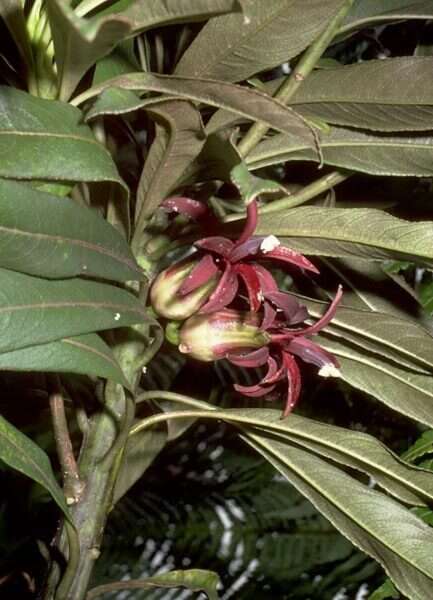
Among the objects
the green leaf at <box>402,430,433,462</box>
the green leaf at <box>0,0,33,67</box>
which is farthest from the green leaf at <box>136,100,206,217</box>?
the green leaf at <box>402,430,433,462</box>

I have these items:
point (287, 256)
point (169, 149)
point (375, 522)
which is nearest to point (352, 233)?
point (287, 256)

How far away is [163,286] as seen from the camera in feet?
2.10

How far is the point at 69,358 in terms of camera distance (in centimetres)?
56

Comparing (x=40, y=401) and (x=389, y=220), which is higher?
(x=389, y=220)

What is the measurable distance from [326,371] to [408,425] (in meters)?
0.60

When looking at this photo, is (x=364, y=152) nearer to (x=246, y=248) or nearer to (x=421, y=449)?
(x=246, y=248)

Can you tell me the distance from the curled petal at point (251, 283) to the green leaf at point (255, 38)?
5.8 inches

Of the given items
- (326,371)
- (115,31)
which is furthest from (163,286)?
(115,31)

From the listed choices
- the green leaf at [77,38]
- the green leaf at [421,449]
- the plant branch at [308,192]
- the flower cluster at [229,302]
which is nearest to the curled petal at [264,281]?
the flower cluster at [229,302]

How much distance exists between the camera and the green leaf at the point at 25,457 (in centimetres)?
53

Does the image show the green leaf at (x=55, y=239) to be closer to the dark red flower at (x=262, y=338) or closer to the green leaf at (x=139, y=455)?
the dark red flower at (x=262, y=338)

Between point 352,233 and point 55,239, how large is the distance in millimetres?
244

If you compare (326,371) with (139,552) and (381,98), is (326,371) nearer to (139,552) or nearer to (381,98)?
(381,98)

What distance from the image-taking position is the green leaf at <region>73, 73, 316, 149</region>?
1.44 ft
